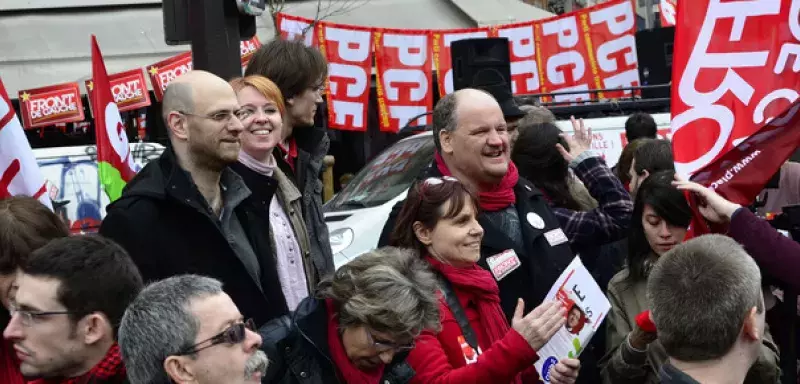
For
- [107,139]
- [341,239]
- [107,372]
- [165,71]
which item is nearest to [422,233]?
[107,372]

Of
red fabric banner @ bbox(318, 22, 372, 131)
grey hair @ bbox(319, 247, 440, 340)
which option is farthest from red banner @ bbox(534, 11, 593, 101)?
grey hair @ bbox(319, 247, 440, 340)

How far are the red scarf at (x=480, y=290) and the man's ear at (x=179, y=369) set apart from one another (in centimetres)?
138

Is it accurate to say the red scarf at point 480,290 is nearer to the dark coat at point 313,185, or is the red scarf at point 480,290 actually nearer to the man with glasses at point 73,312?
the dark coat at point 313,185

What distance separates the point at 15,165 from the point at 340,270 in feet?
6.77

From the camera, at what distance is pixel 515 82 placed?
14828mm

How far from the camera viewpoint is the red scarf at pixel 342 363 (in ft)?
13.0

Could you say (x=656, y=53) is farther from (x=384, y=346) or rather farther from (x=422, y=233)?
(x=384, y=346)

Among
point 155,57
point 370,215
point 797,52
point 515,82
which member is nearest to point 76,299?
point 797,52

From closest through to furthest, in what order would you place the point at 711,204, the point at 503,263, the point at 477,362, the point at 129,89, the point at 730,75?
the point at 477,362, the point at 711,204, the point at 730,75, the point at 503,263, the point at 129,89

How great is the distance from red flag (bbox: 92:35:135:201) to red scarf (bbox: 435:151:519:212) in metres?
2.53

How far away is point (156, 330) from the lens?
3283 mm

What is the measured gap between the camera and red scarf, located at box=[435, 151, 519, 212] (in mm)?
5052

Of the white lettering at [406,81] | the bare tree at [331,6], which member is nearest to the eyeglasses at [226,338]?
the white lettering at [406,81]

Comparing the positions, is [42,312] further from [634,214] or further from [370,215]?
[370,215]
